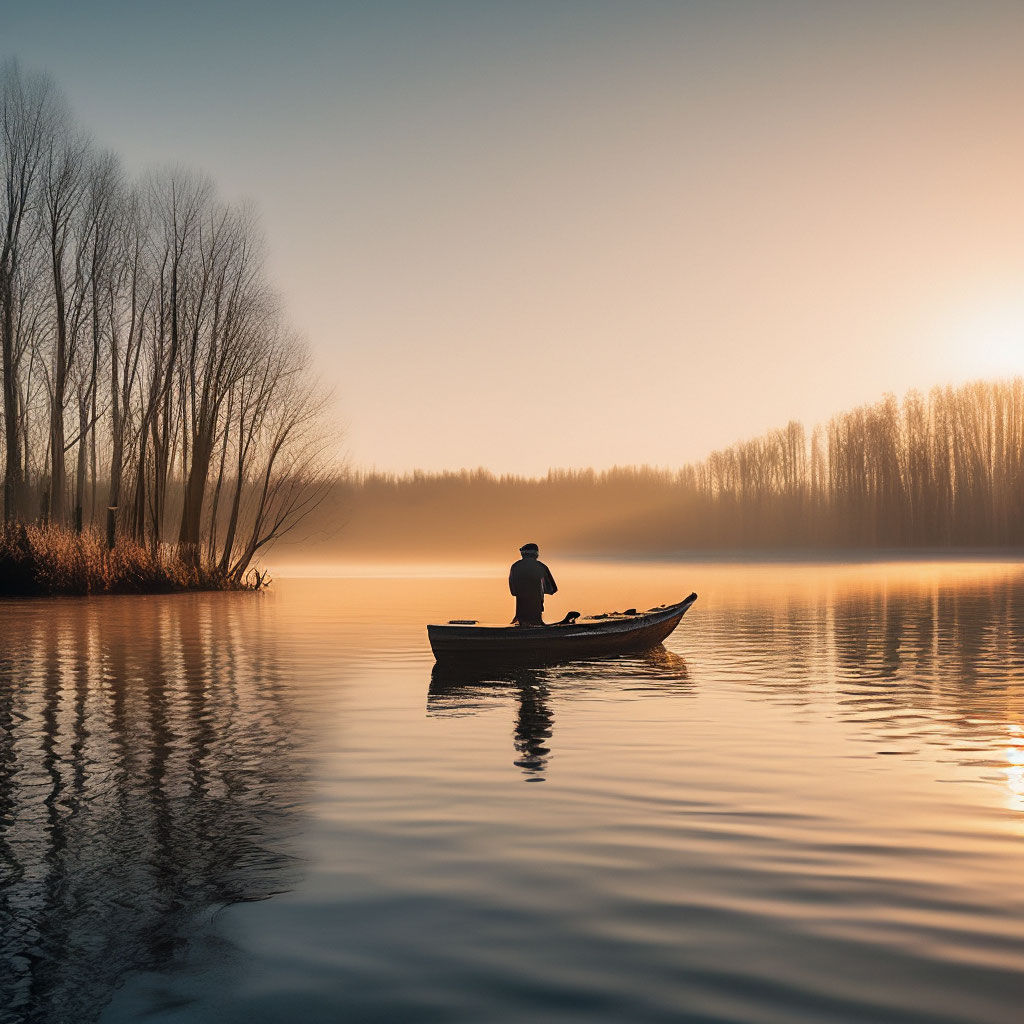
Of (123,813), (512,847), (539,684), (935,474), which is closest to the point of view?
(512,847)

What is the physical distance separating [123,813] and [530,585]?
1154cm

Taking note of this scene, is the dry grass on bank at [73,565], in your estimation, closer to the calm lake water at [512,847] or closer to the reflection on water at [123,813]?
the reflection on water at [123,813]

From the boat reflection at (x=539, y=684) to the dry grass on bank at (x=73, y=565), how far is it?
77.8 ft

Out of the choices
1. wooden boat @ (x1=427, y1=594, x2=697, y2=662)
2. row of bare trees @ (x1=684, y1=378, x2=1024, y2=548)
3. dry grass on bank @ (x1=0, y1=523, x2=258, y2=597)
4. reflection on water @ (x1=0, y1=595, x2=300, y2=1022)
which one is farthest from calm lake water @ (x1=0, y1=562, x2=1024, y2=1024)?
row of bare trees @ (x1=684, y1=378, x2=1024, y2=548)

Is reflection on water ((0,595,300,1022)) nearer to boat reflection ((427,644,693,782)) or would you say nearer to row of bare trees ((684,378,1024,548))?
boat reflection ((427,644,693,782))

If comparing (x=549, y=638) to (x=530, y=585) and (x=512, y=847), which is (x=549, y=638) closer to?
(x=530, y=585)

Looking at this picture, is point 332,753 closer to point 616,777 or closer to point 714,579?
point 616,777

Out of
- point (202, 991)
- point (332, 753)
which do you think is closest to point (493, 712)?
point (332, 753)

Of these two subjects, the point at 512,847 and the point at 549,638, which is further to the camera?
the point at 549,638

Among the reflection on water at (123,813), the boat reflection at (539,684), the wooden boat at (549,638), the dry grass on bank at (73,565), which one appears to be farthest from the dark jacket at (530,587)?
the dry grass on bank at (73,565)

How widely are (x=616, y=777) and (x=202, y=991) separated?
5895 millimetres

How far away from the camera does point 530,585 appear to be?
20.1m

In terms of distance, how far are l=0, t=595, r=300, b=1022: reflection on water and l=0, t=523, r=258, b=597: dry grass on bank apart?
19201mm

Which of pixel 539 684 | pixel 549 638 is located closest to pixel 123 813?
pixel 539 684
